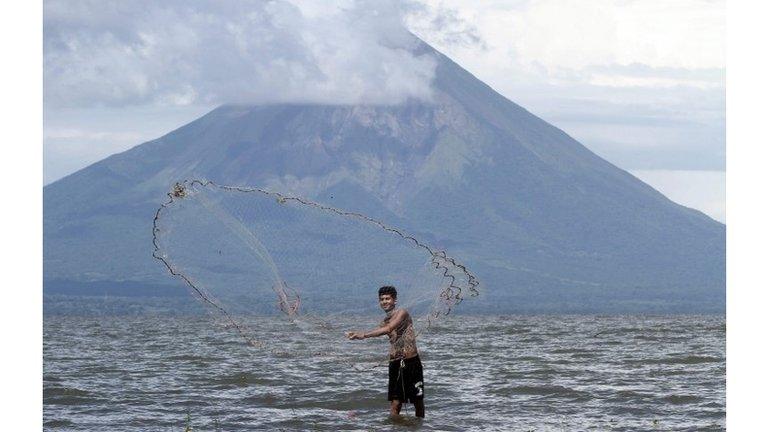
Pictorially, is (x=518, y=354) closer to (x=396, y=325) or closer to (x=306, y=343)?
(x=306, y=343)

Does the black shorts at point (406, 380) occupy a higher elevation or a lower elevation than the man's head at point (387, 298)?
lower

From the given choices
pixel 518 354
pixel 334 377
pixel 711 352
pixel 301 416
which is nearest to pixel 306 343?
pixel 518 354

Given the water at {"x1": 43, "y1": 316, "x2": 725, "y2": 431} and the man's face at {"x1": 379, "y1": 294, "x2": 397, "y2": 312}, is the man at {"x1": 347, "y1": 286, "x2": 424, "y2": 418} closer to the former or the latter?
the man's face at {"x1": 379, "y1": 294, "x2": 397, "y2": 312}

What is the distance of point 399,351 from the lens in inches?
754

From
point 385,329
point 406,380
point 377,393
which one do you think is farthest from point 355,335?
point 377,393

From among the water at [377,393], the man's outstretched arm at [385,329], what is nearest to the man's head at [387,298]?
the man's outstretched arm at [385,329]

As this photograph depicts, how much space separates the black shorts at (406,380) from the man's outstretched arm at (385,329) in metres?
0.81

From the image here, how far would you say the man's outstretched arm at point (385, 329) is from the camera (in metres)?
18.1

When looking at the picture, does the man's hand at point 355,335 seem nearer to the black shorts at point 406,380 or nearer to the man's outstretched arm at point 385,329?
the man's outstretched arm at point 385,329

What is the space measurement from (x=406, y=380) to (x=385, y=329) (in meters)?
1.43

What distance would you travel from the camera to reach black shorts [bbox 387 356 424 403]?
19328 millimetres

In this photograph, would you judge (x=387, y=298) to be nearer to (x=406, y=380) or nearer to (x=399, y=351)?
(x=399, y=351)
